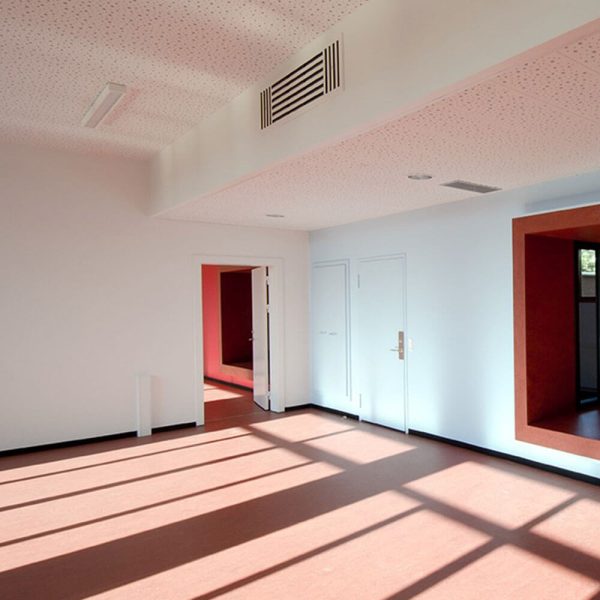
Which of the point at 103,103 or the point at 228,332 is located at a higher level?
the point at 103,103

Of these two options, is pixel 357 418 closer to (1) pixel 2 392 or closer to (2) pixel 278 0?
(1) pixel 2 392

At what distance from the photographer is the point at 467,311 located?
15.7 ft

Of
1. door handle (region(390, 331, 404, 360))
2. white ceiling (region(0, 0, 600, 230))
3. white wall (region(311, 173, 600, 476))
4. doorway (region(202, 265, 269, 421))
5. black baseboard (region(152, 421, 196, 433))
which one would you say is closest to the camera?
white ceiling (region(0, 0, 600, 230))

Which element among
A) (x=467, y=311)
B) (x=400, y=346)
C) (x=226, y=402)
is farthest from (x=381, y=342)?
(x=226, y=402)

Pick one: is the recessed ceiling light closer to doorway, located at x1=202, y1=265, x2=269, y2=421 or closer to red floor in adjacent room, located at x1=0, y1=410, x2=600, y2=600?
red floor in adjacent room, located at x1=0, y1=410, x2=600, y2=600

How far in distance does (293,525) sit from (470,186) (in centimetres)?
303

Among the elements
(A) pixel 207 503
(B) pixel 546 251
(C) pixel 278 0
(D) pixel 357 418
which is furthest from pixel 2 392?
(B) pixel 546 251

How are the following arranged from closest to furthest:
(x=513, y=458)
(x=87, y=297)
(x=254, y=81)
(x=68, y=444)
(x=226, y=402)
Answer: (x=254, y=81) < (x=513, y=458) < (x=68, y=444) < (x=87, y=297) < (x=226, y=402)

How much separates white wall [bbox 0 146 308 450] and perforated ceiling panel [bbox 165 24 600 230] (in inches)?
31.8

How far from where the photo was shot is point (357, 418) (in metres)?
6.16

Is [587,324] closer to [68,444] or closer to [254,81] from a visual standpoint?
[254,81]

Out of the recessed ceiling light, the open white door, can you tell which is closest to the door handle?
the open white door

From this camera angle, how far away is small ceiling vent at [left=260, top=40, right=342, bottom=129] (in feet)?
9.06

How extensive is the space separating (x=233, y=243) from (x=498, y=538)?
14.5ft
